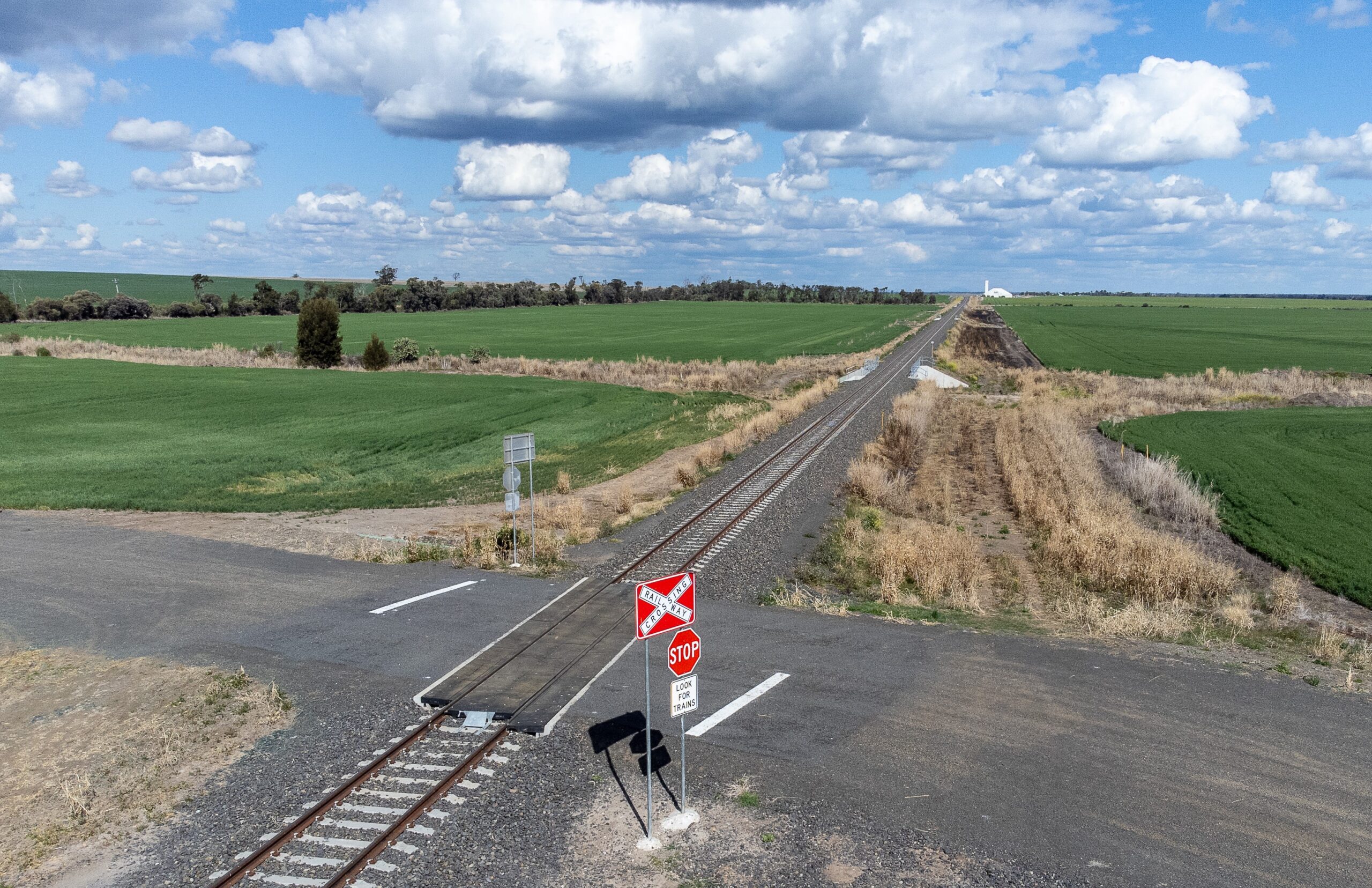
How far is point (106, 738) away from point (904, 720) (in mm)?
10461

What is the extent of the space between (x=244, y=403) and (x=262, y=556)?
3114 cm

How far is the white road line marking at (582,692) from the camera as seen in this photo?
36.0 ft

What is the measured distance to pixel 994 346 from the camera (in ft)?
326

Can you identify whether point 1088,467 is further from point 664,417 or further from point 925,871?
point 925,871

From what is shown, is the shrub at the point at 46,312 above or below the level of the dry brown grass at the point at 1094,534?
above

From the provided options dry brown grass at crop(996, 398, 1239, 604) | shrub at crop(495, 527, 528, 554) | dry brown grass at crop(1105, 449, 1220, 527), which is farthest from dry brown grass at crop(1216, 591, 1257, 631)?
shrub at crop(495, 527, 528, 554)

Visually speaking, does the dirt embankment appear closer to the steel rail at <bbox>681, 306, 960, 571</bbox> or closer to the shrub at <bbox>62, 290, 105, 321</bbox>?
the steel rail at <bbox>681, 306, 960, 571</bbox>

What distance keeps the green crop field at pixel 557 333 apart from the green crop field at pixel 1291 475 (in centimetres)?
4917

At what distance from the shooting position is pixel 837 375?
67938 mm

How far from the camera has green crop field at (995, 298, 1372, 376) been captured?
74938 millimetres

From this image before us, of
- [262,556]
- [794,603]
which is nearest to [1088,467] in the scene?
[794,603]

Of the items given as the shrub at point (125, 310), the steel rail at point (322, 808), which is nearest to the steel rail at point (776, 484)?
the steel rail at point (322, 808)

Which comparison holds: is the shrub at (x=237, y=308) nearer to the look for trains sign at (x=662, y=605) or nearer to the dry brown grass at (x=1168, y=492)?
the dry brown grass at (x=1168, y=492)

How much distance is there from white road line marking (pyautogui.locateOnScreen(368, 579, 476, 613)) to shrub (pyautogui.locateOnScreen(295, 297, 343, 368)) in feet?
193
